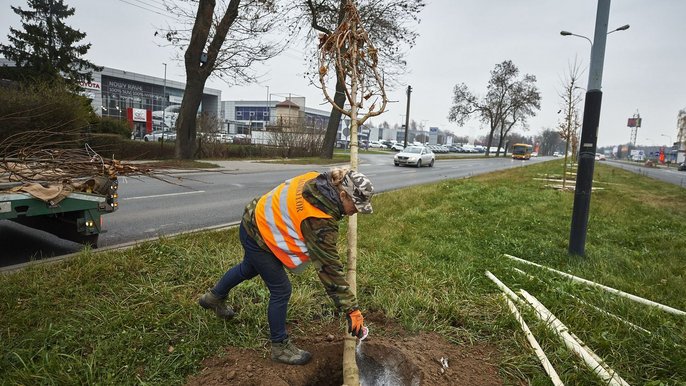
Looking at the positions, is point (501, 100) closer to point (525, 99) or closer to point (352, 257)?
point (525, 99)

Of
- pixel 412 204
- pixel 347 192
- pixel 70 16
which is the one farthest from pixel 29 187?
pixel 70 16

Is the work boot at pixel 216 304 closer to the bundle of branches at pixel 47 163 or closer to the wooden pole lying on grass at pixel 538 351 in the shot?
the wooden pole lying on grass at pixel 538 351

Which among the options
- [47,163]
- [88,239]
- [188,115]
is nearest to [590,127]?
[88,239]

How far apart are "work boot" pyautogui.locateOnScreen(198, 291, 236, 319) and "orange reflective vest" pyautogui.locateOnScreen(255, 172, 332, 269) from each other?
89cm

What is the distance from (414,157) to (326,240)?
947 inches

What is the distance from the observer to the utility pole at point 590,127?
520cm

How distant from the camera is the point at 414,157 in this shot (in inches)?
1019

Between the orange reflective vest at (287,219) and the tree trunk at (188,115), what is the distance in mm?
16163

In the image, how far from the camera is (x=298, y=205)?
2424 mm

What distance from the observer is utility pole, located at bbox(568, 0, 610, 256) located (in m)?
5.20

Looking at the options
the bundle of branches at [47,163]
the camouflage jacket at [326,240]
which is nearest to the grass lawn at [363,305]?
the camouflage jacket at [326,240]

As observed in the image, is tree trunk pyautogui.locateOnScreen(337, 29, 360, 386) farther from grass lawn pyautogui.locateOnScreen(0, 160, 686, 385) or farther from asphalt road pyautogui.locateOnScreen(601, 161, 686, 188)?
asphalt road pyautogui.locateOnScreen(601, 161, 686, 188)

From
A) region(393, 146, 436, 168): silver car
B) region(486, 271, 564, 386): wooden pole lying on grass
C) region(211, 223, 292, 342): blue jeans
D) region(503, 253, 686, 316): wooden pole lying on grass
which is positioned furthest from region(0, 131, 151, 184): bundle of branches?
region(393, 146, 436, 168): silver car

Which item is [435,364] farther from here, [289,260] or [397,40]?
[397,40]
